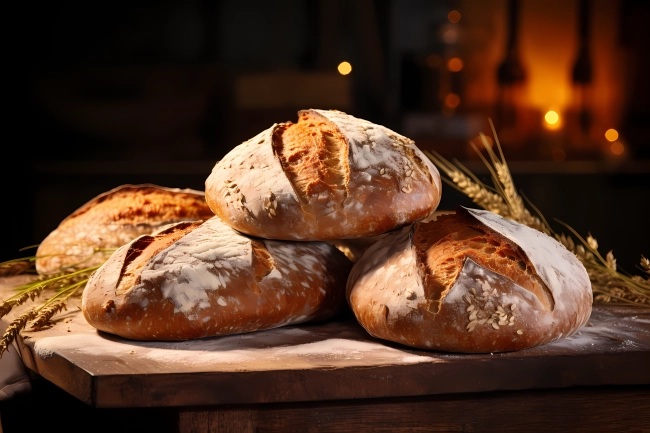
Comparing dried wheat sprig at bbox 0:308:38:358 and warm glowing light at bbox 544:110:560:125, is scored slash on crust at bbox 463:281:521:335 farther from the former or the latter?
warm glowing light at bbox 544:110:560:125

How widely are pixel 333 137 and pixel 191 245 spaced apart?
35cm

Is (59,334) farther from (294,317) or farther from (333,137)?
(333,137)

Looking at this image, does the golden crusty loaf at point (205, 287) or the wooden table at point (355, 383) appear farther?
the golden crusty loaf at point (205, 287)

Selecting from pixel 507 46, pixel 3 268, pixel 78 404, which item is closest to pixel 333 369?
pixel 78 404

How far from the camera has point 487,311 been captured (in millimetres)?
1220

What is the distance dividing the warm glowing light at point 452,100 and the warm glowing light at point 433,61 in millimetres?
172

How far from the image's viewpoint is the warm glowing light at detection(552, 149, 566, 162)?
4.27 metres

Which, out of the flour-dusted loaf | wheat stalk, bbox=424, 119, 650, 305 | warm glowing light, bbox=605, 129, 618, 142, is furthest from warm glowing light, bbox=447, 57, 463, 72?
the flour-dusted loaf

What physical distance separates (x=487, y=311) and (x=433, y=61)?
10.1 ft

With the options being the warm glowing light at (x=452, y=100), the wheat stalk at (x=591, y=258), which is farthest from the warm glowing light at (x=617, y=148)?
the wheat stalk at (x=591, y=258)

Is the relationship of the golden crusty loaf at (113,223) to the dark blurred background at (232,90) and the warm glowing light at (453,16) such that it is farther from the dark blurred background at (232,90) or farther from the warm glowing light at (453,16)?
the warm glowing light at (453,16)

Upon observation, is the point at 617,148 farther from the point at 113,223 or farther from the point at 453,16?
the point at 113,223

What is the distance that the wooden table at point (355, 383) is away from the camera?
112 centimetres

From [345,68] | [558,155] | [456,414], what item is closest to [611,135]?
[558,155]
